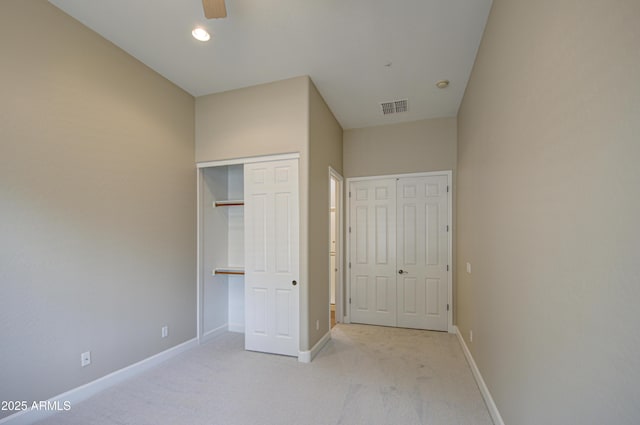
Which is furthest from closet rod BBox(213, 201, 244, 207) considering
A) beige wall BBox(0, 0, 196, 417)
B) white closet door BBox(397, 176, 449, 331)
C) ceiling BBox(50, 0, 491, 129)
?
white closet door BBox(397, 176, 449, 331)

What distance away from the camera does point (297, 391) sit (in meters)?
2.56

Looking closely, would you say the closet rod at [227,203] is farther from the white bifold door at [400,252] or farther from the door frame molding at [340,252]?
the white bifold door at [400,252]

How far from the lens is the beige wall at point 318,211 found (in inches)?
129

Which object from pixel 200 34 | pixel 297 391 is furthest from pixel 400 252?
pixel 200 34

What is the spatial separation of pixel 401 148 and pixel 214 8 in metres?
3.38

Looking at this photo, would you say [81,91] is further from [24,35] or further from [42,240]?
[42,240]

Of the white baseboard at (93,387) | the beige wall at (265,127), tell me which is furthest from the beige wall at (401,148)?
the white baseboard at (93,387)

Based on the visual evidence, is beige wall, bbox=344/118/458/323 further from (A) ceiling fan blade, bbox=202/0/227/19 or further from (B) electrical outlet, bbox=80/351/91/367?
(B) electrical outlet, bbox=80/351/91/367

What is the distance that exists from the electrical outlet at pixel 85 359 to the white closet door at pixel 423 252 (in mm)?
3826

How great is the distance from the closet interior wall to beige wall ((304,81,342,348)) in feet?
4.25

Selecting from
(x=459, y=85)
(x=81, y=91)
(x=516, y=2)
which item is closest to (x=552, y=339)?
(x=516, y=2)

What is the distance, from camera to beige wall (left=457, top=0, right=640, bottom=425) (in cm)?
82

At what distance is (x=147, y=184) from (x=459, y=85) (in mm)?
3818

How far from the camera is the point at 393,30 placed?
8.18 feet
